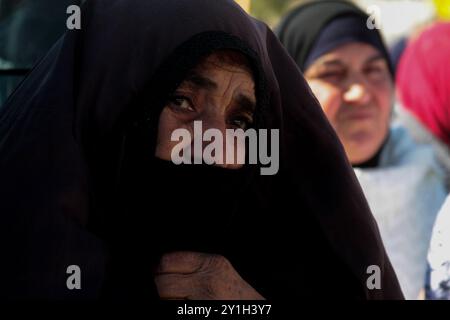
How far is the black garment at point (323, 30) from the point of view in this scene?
14.1 feet

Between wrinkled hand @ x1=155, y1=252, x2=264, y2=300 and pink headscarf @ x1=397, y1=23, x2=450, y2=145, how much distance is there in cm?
279

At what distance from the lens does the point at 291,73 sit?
2.46 metres

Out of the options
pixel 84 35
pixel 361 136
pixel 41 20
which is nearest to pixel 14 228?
pixel 84 35

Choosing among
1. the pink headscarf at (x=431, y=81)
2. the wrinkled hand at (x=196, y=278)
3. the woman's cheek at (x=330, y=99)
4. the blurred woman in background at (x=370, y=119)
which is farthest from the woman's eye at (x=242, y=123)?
the pink headscarf at (x=431, y=81)

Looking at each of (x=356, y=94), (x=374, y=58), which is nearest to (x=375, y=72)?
(x=374, y=58)

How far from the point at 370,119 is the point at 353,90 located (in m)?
0.18

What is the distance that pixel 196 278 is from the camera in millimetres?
2240

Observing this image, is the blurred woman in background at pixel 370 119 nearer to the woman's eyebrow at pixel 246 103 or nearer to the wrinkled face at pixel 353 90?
the wrinkled face at pixel 353 90

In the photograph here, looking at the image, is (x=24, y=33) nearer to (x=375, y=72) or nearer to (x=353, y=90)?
(x=353, y=90)

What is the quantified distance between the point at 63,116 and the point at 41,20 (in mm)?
610

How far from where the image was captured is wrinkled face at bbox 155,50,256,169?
7.27 ft

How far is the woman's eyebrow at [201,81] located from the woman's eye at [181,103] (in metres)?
0.04

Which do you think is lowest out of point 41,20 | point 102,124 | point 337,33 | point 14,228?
point 14,228
